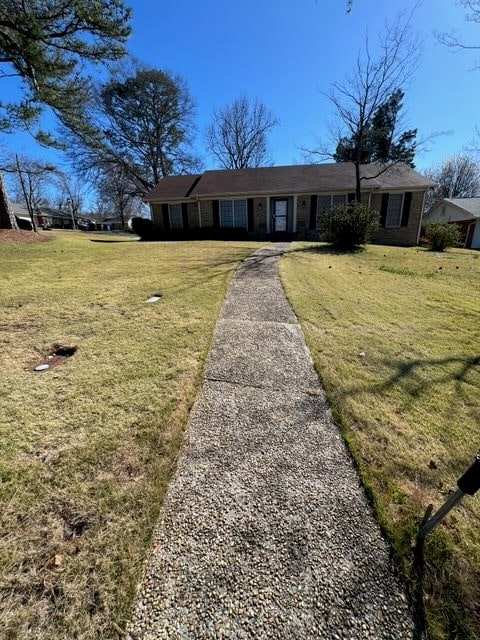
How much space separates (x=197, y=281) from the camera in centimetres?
675

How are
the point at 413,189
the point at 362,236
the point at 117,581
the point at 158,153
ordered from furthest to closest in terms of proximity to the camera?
the point at 158,153 < the point at 413,189 < the point at 362,236 < the point at 117,581

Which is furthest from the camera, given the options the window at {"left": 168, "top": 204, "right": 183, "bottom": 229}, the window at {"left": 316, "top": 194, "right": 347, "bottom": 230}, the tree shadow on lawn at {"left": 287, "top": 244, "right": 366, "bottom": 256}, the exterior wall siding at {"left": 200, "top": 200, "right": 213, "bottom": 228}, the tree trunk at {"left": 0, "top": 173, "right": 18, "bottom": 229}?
the window at {"left": 168, "top": 204, "right": 183, "bottom": 229}

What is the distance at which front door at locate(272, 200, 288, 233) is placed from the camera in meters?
17.8

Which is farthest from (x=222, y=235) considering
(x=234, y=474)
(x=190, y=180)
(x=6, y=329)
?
(x=234, y=474)

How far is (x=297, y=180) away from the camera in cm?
1816

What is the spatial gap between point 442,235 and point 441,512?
15083 mm

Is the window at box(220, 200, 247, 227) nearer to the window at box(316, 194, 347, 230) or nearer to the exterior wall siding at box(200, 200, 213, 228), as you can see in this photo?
the exterior wall siding at box(200, 200, 213, 228)

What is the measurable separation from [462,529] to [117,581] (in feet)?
5.65

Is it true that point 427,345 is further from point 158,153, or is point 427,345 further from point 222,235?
point 158,153

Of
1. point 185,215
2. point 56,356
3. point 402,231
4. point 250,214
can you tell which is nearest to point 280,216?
point 250,214

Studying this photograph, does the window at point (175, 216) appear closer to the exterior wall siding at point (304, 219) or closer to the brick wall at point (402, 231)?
the exterior wall siding at point (304, 219)

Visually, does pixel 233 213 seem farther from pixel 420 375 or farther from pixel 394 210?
pixel 420 375

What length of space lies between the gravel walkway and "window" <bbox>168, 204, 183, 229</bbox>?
60.0 feet

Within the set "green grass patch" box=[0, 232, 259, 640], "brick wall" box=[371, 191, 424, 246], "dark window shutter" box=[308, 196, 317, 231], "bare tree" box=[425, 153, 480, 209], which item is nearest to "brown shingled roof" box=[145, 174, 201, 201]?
"dark window shutter" box=[308, 196, 317, 231]
